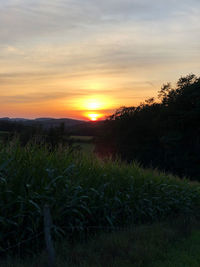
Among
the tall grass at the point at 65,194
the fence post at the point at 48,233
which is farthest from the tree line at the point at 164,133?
the fence post at the point at 48,233

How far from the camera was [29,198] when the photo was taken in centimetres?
607

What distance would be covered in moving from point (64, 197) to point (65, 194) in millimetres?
62

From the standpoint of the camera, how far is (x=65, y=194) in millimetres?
6555

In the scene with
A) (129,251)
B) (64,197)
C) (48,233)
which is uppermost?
(64,197)

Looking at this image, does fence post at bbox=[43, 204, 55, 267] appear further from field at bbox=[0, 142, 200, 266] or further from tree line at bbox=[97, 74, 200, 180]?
tree line at bbox=[97, 74, 200, 180]

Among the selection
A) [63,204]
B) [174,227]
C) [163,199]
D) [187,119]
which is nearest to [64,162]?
[63,204]

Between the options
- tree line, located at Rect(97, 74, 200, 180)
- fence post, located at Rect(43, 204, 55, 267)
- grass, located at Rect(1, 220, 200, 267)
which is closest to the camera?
fence post, located at Rect(43, 204, 55, 267)

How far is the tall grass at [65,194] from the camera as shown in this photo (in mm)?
5957

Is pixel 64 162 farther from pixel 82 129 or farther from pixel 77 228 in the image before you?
pixel 82 129

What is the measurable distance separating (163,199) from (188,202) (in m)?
2.29

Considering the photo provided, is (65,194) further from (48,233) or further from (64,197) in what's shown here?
(48,233)

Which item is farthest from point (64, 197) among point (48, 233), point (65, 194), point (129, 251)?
point (48, 233)

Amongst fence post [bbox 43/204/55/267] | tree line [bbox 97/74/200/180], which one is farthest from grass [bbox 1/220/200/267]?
tree line [bbox 97/74/200/180]

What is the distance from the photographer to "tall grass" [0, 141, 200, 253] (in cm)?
596
